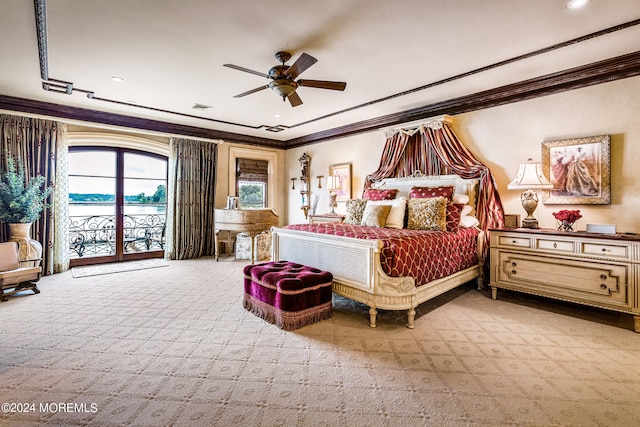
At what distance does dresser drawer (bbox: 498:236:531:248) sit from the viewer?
141 inches

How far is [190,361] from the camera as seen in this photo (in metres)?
2.31

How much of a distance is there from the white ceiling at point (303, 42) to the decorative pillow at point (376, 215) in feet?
5.55

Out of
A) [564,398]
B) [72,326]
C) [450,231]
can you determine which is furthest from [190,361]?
[450,231]

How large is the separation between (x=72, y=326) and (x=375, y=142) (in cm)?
522

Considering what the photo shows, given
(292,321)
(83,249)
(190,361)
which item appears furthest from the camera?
(83,249)

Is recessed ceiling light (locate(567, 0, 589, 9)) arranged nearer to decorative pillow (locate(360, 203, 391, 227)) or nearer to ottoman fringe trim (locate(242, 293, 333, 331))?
decorative pillow (locate(360, 203, 391, 227))

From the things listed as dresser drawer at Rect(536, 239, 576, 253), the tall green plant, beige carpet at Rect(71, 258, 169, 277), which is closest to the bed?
dresser drawer at Rect(536, 239, 576, 253)

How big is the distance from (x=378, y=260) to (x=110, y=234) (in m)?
5.53

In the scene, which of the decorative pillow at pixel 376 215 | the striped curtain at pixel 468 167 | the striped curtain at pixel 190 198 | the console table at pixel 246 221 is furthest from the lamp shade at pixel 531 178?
the striped curtain at pixel 190 198

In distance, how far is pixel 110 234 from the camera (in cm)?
589

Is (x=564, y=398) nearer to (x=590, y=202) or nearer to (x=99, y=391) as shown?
(x=590, y=202)

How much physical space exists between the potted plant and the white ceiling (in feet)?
4.18

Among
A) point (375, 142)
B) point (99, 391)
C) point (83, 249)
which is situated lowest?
point (99, 391)

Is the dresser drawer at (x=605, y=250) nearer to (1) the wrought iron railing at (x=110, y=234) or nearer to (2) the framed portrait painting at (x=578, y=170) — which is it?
(2) the framed portrait painting at (x=578, y=170)
